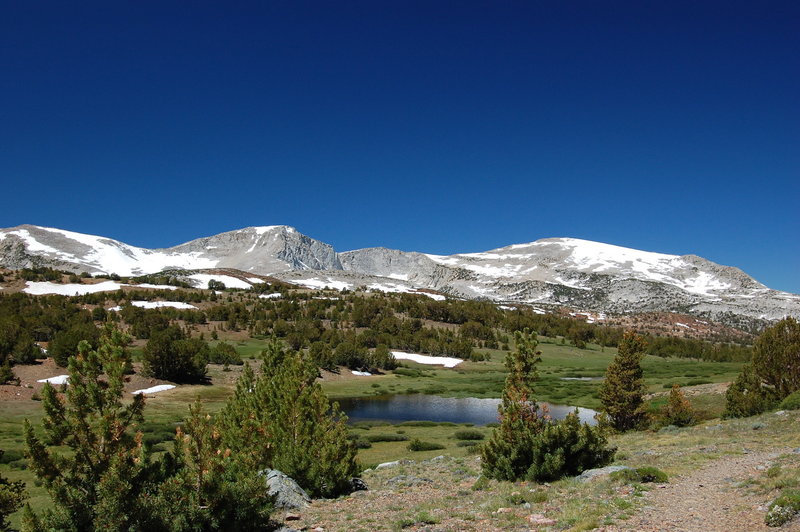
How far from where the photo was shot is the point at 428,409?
2539 inches

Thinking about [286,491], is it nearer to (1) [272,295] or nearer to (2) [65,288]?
(2) [65,288]

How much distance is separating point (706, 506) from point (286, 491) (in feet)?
40.0

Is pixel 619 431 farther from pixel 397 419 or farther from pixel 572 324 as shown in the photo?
pixel 572 324

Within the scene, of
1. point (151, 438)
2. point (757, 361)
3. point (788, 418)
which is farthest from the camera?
point (151, 438)

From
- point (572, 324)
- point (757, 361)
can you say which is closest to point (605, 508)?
point (757, 361)

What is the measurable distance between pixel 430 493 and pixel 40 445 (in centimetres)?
1232

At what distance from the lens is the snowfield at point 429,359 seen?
117 meters

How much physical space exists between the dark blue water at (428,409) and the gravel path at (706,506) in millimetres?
38720

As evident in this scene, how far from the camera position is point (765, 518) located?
9.37 m

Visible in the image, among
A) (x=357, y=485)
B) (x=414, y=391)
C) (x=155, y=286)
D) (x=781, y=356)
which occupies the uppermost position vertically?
(x=155, y=286)

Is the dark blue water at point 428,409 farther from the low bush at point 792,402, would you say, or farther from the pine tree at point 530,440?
the pine tree at point 530,440

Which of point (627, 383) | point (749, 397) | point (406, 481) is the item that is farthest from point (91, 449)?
point (749, 397)

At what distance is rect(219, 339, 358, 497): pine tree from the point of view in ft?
58.4

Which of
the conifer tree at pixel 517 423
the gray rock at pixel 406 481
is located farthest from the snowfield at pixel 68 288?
the conifer tree at pixel 517 423
